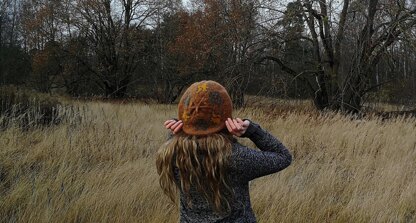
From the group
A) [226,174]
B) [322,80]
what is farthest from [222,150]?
[322,80]

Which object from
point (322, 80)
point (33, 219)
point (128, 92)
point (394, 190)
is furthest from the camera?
point (128, 92)

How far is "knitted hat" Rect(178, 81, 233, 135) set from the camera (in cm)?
189

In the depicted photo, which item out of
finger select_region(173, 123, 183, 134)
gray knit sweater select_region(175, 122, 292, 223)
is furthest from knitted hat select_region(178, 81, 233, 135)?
gray knit sweater select_region(175, 122, 292, 223)

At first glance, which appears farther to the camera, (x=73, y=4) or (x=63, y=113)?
(x=73, y=4)

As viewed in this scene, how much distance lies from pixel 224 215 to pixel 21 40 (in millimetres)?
35087

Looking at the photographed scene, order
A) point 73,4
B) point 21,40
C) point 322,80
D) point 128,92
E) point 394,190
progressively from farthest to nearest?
point 21,40 → point 128,92 → point 73,4 → point 322,80 → point 394,190

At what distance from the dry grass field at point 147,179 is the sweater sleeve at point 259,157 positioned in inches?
59.7

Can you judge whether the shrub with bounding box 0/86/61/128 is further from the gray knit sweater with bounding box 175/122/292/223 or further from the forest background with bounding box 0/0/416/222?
the gray knit sweater with bounding box 175/122/292/223

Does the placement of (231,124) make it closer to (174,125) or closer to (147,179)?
(174,125)

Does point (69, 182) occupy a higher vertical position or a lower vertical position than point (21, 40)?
lower

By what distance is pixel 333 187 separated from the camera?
13.8 ft

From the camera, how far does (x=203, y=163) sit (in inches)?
73.1

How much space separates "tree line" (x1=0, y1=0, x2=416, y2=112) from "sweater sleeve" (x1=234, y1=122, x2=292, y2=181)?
29.4 ft

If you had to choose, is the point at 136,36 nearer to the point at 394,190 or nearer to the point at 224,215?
the point at 394,190
